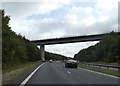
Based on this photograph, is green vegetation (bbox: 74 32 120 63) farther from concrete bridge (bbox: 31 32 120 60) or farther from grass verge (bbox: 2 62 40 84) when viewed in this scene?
grass verge (bbox: 2 62 40 84)

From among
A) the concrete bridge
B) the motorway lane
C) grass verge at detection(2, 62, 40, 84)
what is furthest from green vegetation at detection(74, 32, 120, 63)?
the motorway lane

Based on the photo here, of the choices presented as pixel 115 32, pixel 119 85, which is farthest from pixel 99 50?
pixel 119 85

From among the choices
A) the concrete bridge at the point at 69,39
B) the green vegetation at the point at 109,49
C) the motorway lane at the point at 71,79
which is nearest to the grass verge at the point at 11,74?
the motorway lane at the point at 71,79

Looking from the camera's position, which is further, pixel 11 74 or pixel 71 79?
pixel 11 74

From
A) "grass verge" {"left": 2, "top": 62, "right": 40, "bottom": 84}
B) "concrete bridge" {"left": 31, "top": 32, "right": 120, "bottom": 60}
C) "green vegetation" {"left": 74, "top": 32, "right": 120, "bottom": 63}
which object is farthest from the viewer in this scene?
"concrete bridge" {"left": 31, "top": 32, "right": 120, "bottom": 60}

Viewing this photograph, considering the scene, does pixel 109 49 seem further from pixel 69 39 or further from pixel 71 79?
pixel 71 79

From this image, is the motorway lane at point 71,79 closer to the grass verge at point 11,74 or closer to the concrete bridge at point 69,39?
the grass verge at point 11,74

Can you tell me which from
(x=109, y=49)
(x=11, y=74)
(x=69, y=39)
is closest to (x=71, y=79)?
(x=11, y=74)

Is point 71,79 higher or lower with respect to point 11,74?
lower

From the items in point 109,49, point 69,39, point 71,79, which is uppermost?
point 69,39

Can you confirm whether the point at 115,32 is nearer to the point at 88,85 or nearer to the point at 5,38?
the point at 5,38

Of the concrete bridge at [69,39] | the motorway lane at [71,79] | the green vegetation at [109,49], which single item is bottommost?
the motorway lane at [71,79]

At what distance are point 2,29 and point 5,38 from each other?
1.88m

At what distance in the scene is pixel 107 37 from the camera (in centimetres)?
11956
